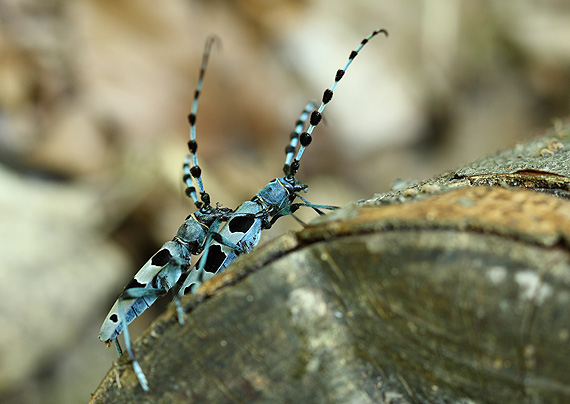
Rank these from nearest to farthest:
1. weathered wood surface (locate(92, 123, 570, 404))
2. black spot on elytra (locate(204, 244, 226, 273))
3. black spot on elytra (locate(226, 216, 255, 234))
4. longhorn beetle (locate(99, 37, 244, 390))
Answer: weathered wood surface (locate(92, 123, 570, 404)), longhorn beetle (locate(99, 37, 244, 390)), black spot on elytra (locate(204, 244, 226, 273)), black spot on elytra (locate(226, 216, 255, 234))

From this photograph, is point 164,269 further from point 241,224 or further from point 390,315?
point 390,315

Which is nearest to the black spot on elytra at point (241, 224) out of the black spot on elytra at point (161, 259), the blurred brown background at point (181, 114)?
the black spot on elytra at point (161, 259)

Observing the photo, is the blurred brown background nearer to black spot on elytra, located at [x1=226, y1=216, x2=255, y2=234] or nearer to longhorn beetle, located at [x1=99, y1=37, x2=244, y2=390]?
longhorn beetle, located at [x1=99, y1=37, x2=244, y2=390]

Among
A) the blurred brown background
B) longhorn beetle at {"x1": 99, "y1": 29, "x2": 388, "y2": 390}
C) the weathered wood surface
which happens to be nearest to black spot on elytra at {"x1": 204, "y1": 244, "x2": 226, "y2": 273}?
longhorn beetle at {"x1": 99, "y1": 29, "x2": 388, "y2": 390}

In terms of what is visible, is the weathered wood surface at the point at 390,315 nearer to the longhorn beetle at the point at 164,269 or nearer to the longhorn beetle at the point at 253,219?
the longhorn beetle at the point at 164,269

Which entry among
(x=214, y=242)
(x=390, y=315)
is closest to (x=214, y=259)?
(x=214, y=242)

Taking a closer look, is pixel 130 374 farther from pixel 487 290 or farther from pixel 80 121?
pixel 80 121
